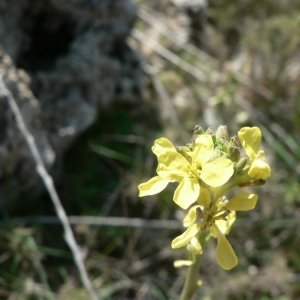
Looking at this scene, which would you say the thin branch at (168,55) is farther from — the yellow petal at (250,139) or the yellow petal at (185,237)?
the yellow petal at (185,237)

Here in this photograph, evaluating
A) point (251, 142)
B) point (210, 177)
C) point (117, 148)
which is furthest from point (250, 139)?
point (117, 148)

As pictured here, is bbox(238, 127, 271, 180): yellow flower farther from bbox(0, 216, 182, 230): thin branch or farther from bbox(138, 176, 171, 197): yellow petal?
bbox(0, 216, 182, 230): thin branch

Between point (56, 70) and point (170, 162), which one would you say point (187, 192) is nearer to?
point (170, 162)

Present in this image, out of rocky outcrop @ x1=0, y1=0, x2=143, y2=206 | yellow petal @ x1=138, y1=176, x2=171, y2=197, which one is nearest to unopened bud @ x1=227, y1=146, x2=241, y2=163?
yellow petal @ x1=138, y1=176, x2=171, y2=197

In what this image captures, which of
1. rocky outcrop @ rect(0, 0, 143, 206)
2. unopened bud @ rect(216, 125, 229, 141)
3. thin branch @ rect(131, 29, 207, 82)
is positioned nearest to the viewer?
unopened bud @ rect(216, 125, 229, 141)

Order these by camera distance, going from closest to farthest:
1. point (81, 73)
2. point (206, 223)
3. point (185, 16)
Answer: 1. point (206, 223)
2. point (81, 73)
3. point (185, 16)

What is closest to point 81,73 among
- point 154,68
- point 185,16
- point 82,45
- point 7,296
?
point 82,45

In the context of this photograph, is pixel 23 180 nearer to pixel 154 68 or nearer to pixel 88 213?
pixel 88 213
